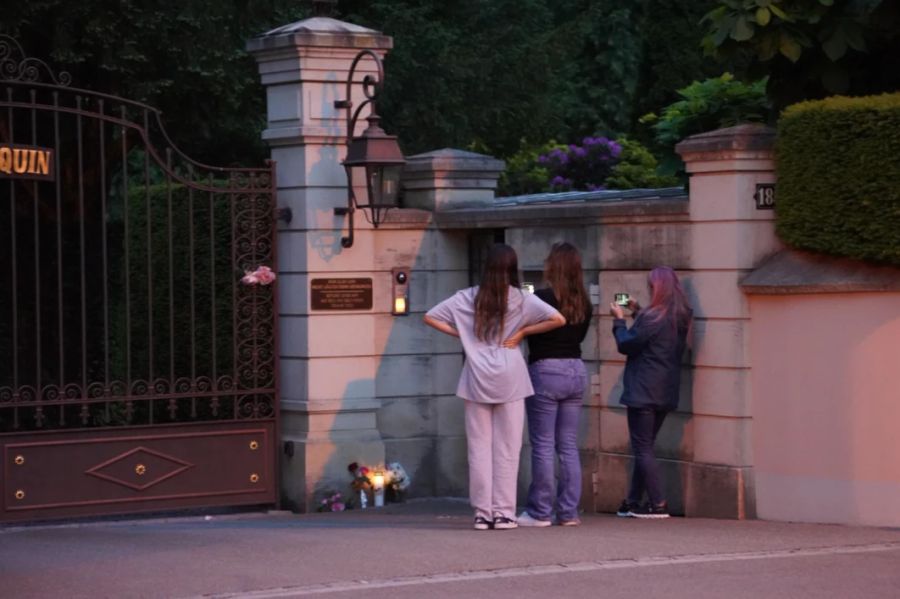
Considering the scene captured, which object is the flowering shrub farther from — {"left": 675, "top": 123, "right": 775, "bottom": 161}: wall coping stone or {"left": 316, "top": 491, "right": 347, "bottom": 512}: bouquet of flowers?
{"left": 675, "top": 123, "right": 775, "bottom": 161}: wall coping stone

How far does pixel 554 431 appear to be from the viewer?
10.9m

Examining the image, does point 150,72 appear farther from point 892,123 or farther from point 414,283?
point 892,123

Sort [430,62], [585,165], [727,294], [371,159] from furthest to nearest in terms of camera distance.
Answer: [585,165]
[430,62]
[371,159]
[727,294]

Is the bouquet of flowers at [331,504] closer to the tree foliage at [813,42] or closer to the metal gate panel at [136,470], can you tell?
the metal gate panel at [136,470]

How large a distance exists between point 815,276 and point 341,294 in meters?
3.85

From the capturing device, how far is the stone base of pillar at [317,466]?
504 inches

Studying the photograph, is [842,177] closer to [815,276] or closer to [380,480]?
[815,276]

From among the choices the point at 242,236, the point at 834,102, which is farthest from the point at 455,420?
the point at 834,102

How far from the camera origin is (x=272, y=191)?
12766 mm

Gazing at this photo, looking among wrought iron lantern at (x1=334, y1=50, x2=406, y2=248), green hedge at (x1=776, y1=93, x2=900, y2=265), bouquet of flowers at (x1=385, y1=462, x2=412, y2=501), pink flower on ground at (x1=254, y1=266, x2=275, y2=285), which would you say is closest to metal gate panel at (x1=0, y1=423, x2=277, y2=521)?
bouquet of flowers at (x1=385, y1=462, x2=412, y2=501)

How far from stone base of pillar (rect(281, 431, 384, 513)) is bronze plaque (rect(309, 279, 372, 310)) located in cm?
98

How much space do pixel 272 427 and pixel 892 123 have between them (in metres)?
5.04

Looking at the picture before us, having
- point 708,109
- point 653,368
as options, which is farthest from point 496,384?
point 708,109

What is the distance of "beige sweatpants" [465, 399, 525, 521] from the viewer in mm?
10523
